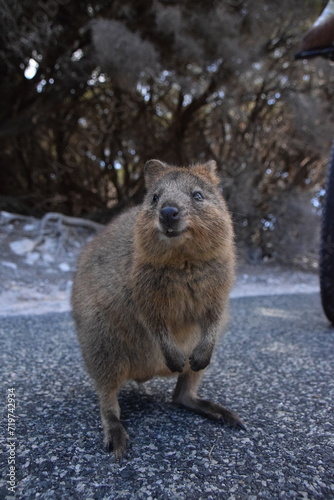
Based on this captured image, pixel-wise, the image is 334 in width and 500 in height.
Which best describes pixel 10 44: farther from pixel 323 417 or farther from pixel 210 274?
pixel 323 417

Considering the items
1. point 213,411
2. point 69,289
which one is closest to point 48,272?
point 69,289

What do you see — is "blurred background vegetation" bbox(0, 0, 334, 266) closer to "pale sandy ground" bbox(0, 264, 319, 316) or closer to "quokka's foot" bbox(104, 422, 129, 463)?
"pale sandy ground" bbox(0, 264, 319, 316)

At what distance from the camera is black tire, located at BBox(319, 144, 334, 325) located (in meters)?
3.70

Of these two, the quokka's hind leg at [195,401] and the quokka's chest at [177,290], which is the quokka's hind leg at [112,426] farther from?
the quokka's chest at [177,290]

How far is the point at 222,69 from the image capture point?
25.2 feet

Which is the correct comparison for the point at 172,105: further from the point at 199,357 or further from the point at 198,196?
the point at 199,357

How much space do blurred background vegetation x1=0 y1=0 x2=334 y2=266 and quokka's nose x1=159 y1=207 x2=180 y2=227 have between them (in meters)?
5.34

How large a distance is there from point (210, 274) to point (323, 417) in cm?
85

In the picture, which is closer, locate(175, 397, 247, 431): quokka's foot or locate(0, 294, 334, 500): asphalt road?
locate(0, 294, 334, 500): asphalt road

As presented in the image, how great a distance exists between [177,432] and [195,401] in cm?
30

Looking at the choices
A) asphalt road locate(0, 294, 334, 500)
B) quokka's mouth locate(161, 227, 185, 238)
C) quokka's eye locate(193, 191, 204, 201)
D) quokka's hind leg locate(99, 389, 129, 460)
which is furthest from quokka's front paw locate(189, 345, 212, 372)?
quokka's eye locate(193, 191, 204, 201)

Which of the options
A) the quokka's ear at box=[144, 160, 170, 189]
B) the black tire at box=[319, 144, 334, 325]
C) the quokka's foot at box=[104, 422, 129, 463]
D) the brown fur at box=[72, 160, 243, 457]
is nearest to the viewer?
the quokka's foot at box=[104, 422, 129, 463]

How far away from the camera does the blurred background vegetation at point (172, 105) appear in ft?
23.6

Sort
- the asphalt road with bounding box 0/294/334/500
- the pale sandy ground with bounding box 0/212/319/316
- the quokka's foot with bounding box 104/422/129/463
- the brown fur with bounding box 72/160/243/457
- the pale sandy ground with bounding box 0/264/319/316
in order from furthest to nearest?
the pale sandy ground with bounding box 0/212/319/316, the pale sandy ground with bounding box 0/264/319/316, the brown fur with bounding box 72/160/243/457, the quokka's foot with bounding box 104/422/129/463, the asphalt road with bounding box 0/294/334/500
